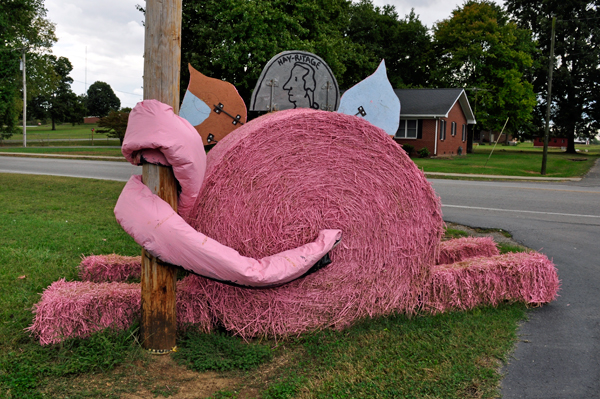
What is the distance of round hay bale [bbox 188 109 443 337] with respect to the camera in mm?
3395

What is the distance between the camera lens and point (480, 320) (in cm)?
386

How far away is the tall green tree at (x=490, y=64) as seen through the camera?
35000 millimetres

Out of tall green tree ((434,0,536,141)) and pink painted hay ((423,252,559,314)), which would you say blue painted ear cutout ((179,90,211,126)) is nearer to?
pink painted hay ((423,252,559,314))

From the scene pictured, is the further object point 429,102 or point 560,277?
point 429,102

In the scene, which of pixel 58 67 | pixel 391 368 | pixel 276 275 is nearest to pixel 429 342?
pixel 391 368

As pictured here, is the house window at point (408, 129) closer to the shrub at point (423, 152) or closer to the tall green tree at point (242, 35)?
the shrub at point (423, 152)

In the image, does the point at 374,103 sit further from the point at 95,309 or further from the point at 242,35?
the point at 242,35

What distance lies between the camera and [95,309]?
3.21 meters

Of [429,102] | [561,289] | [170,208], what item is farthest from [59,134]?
[561,289]

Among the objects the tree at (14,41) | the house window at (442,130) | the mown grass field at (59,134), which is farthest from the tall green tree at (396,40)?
the mown grass field at (59,134)

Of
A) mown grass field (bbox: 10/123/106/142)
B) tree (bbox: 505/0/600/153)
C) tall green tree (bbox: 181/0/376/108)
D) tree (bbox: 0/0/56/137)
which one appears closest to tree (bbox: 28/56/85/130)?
mown grass field (bbox: 10/123/106/142)

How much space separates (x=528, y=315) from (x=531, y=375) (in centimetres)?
118

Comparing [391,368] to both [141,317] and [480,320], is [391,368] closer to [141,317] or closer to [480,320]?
[480,320]

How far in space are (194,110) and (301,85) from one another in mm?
1080
